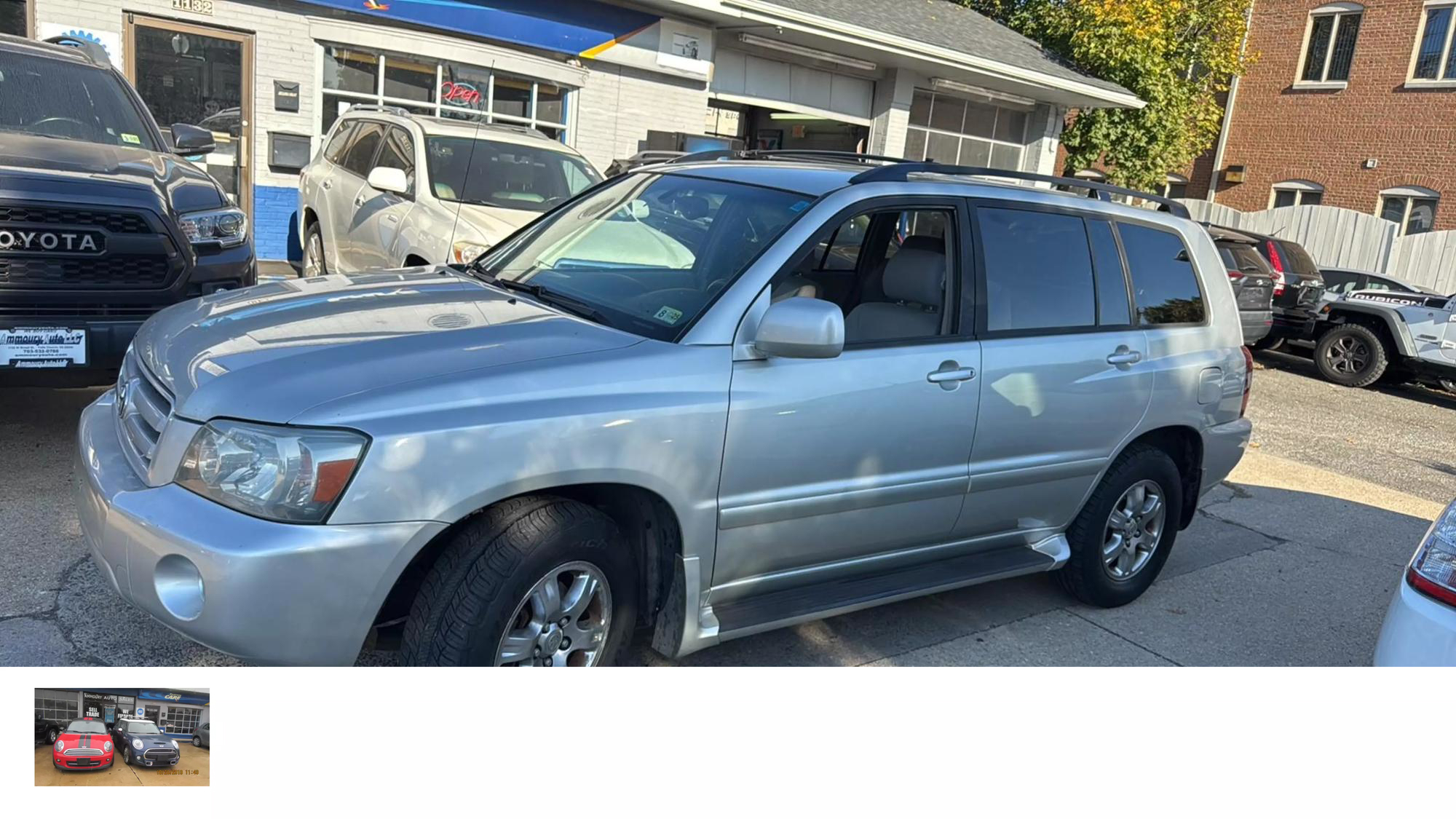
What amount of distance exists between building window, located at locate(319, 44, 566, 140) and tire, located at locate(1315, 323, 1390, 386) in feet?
32.5

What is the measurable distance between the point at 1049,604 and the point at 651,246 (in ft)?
8.15

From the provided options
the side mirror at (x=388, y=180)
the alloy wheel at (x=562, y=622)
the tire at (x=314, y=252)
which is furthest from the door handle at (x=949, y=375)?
the tire at (x=314, y=252)

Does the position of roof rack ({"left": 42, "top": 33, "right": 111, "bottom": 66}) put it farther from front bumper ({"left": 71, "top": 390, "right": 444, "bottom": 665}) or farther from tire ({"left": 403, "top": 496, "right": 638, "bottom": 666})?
tire ({"left": 403, "top": 496, "right": 638, "bottom": 666})

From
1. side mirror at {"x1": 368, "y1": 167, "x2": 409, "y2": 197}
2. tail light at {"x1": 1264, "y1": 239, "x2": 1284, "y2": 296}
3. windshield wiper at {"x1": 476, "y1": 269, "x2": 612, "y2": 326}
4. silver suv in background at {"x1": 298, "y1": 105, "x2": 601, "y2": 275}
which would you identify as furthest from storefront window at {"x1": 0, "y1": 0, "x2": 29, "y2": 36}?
tail light at {"x1": 1264, "y1": 239, "x2": 1284, "y2": 296}

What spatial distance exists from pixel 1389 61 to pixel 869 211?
22.4 metres

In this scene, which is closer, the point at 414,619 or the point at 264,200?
the point at 414,619

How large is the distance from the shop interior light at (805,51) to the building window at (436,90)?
2.89 m

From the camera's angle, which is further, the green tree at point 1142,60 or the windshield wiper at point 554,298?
the green tree at point 1142,60

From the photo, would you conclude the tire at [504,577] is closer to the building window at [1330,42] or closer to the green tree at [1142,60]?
the green tree at [1142,60]

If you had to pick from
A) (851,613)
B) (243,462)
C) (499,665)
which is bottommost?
(851,613)
